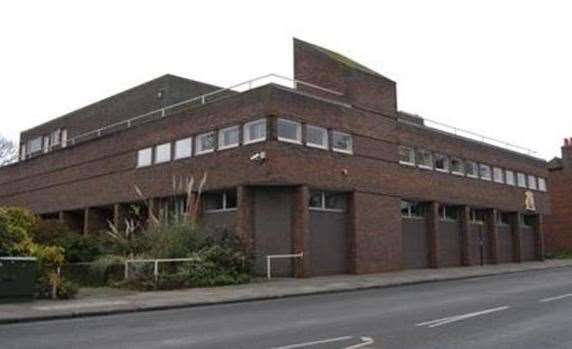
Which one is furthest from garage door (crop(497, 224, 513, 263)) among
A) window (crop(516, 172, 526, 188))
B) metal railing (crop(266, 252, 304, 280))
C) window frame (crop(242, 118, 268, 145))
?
window frame (crop(242, 118, 268, 145))

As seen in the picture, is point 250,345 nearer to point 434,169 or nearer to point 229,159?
point 229,159

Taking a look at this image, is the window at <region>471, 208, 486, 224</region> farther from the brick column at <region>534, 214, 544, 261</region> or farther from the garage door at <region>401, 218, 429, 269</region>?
the brick column at <region>534, 214, 544, 261</region>

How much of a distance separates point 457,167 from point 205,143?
14.7 m

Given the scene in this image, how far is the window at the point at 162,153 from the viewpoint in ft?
97.8

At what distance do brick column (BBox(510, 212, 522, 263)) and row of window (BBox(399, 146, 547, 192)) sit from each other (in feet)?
6.84

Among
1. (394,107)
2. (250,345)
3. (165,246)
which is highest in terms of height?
(394,107)

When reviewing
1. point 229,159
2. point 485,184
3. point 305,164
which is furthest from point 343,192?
point 485,184

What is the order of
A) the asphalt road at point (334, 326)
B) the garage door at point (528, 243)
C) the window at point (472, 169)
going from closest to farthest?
the asphalt road at point (334, 326)
the window at point (472, 169)
the garage door at point (528, 243)

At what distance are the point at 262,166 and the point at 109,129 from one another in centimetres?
1809

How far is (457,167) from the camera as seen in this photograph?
3550 cm

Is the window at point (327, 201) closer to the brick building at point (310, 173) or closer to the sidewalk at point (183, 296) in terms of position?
the brick building at point (310, 173)

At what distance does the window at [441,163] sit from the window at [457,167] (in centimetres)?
66

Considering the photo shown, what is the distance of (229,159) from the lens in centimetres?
2589

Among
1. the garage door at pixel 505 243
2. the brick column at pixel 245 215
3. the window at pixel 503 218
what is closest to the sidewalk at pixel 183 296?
the brick column at pixel 245 215
